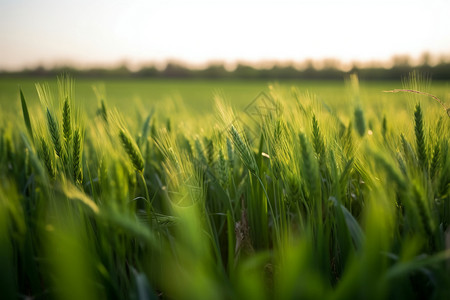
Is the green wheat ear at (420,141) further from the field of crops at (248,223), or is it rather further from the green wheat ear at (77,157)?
the green wheat ear at (77,157)

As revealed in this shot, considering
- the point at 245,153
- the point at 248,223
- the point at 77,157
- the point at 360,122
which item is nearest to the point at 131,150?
the point at 77,157

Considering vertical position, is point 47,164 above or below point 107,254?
above

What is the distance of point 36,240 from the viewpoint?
0.92m

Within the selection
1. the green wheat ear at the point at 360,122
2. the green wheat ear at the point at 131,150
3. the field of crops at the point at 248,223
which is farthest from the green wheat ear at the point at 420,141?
the green wheat ear at the point at 131,150

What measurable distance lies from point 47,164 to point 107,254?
39 centimetres

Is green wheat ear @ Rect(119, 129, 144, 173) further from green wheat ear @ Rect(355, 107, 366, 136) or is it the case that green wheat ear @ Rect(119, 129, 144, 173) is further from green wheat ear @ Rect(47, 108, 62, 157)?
green wheat ear @ Rect(355, 107, 366, 136)

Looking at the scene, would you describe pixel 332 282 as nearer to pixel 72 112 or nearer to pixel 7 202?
pixel 7 202

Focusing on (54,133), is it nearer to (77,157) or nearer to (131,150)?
(77,157)

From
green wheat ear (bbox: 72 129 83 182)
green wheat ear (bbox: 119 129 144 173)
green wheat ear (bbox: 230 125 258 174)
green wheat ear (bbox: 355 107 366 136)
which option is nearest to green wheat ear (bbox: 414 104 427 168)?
green wheat ear (bbox: 355 107 366 136)

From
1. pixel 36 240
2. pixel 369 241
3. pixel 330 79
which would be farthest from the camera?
pixel 330 79

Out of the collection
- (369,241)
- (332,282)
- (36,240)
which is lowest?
(332,282)

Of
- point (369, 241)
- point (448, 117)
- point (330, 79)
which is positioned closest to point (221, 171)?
point (369, 241)

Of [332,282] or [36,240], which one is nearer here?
[332,282]

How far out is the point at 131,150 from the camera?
2.85ft
